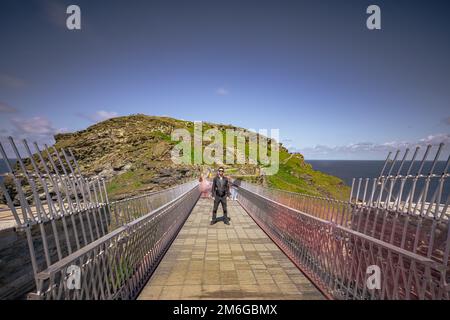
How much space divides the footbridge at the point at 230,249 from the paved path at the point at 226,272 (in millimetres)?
23

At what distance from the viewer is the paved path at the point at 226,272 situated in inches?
199

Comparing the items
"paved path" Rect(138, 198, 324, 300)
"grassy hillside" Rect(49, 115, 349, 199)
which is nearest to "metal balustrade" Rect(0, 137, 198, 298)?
"paved path" Rect(138, 198, 324, 300)

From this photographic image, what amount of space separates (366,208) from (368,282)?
2593 mm

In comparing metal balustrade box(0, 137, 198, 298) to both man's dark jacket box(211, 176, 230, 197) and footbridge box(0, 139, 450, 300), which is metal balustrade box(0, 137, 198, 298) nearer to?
footbridge box(0, 139, 450, 300)

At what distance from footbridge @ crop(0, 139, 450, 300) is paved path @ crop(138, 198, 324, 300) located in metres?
0.02

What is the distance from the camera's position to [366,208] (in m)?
6.31

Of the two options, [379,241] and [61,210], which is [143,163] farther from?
[379,241]

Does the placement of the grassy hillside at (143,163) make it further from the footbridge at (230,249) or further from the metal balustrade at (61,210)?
the metal balustrade at (61,210)

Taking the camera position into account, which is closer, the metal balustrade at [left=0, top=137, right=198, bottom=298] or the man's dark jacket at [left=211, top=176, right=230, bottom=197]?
the metal balustrade at [left=0, top=137, right=198, bottom=298]

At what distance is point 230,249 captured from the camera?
803 cm

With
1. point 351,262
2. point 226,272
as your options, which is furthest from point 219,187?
point 351,262

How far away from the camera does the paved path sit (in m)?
5.05

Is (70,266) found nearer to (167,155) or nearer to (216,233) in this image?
(216,233)
